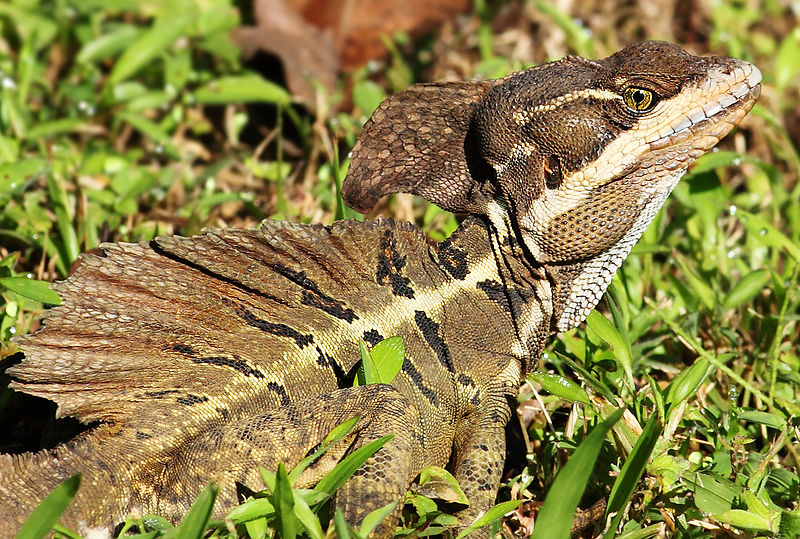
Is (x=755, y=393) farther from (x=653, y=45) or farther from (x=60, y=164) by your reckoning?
(x=60, y=164)

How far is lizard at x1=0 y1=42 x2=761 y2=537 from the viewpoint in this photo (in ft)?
13.0

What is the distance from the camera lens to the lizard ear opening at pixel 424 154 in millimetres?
4660

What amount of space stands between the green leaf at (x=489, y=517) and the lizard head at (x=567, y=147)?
3.45ft

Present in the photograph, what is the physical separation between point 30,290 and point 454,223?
2472 millimetres

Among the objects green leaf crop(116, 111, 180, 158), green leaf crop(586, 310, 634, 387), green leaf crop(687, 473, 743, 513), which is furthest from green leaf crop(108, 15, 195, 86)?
green leaf crop(687, 473, 743, 513)

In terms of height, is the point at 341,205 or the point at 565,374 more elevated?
the point at 341,205

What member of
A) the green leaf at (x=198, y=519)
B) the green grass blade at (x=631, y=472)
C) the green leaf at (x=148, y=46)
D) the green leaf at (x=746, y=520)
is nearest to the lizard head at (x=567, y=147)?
the green grass blade at (x=631, y=472)

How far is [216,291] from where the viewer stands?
4.20m

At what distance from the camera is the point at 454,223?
5.83m

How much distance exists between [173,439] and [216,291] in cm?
66

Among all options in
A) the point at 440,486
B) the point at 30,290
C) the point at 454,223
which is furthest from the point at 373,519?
the point at 454,223

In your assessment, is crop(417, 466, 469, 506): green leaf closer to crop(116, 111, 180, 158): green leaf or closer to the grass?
the grass

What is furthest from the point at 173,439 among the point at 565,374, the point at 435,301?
the point at 565,374

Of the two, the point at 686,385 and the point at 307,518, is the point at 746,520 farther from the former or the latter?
the point at 307,518
